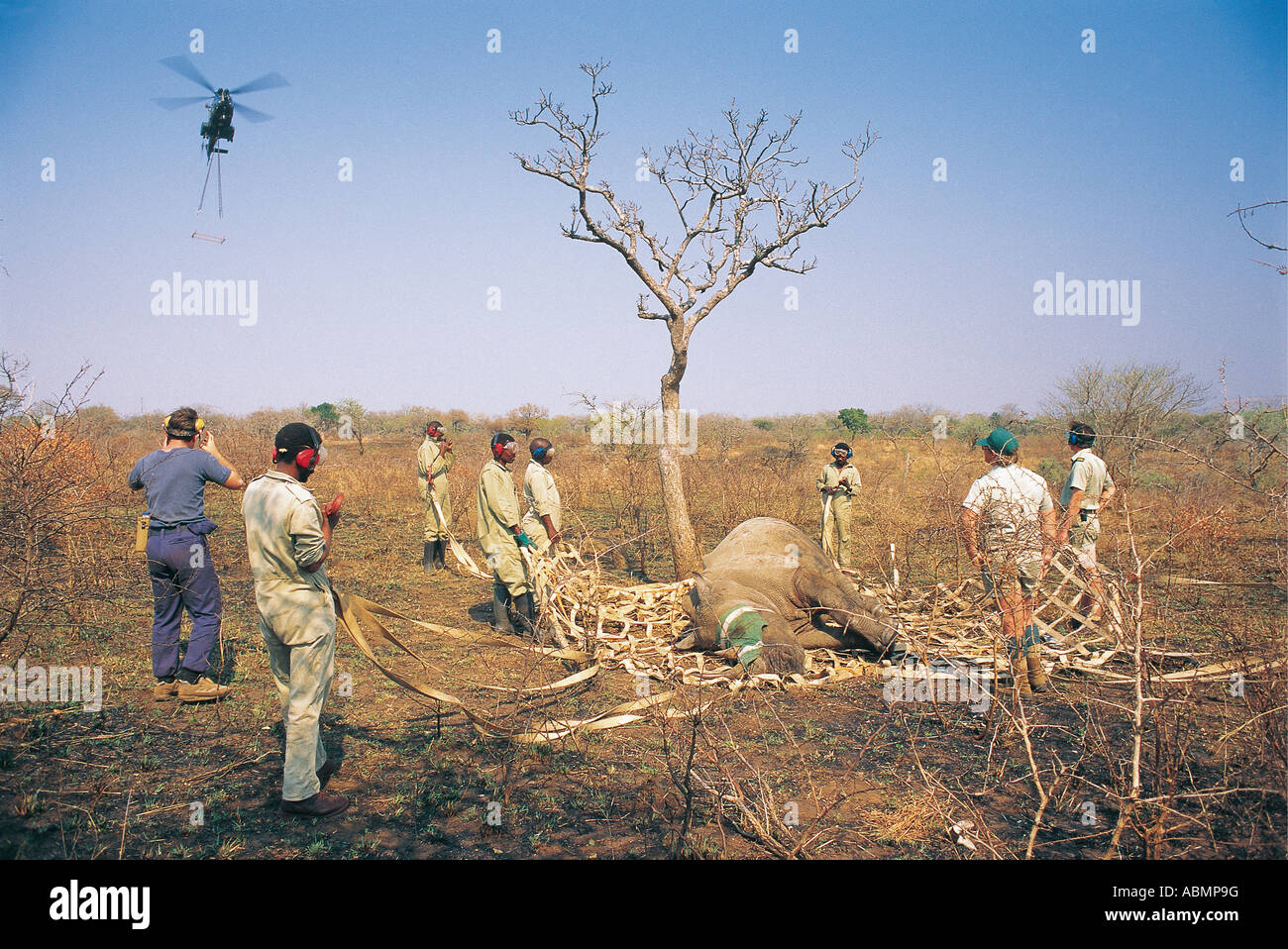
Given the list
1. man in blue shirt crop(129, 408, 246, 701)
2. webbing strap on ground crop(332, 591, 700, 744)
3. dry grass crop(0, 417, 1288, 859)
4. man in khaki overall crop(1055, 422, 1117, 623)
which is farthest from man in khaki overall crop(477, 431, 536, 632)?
man in khaki overall crop(1055, 422, 1117, 623)

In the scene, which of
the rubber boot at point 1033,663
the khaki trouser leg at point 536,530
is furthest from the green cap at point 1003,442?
the khaki trouser leg at point 536,530

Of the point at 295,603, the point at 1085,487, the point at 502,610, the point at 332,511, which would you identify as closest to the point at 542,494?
the point at 502,610

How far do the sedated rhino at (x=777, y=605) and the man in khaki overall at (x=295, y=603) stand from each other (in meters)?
3.19

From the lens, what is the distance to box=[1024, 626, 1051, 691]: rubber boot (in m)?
5.01

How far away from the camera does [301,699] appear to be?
12.5 feet

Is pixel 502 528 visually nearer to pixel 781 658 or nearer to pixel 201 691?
pixel 201 691

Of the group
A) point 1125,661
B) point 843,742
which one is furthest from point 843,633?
point 1125,661

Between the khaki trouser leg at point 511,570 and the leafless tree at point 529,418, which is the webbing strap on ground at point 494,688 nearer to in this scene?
the khaki trouser leg at point 511,570

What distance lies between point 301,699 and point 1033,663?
473cm

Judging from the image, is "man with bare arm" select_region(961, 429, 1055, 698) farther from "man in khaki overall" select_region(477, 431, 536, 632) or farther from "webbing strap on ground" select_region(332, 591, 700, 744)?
"man in khaki overall" select_region(477, 431, 536, 632)

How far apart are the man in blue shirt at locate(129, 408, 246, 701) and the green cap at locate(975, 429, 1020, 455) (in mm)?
5795

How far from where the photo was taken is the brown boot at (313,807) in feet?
12.3
